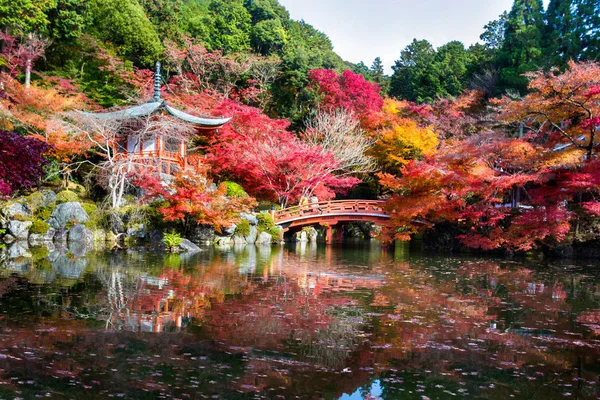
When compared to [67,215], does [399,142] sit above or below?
above

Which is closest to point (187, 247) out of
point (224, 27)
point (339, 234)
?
point (339, 234)

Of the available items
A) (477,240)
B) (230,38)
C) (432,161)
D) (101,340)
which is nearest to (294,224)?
(432,161)

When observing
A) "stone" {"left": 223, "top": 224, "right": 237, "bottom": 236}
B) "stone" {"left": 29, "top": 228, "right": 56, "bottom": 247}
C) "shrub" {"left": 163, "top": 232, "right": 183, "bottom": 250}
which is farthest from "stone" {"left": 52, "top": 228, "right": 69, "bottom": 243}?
"stone" {"left": 223, "top": 224, "right": 237, "bottom": 236}

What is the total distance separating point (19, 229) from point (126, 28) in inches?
613

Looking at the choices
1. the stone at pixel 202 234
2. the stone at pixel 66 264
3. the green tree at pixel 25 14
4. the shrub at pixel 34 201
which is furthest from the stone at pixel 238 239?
the green tree at pixel 25 14

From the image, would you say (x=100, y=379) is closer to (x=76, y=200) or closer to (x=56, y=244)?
(x=56, y=244)

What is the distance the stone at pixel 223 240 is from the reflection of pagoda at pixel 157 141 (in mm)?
3511

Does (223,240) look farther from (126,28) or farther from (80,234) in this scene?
(126,28)

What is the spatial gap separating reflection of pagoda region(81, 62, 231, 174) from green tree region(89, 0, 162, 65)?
765cm

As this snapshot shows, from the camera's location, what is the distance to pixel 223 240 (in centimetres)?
2158

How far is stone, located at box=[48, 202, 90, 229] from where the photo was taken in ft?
64.1

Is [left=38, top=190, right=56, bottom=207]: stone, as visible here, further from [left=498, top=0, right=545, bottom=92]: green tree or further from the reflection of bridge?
[left=498, top=0, right=545, bottom=92]: green tree

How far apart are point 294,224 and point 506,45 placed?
19.4 meters

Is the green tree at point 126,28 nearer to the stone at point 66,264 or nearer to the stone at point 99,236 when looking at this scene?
the stone at point 99,236
